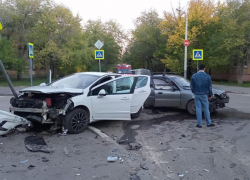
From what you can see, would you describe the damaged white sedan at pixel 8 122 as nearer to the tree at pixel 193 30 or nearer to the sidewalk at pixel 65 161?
the sidewalk at pixel 65 161

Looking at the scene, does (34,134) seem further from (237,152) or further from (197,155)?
(237,152)

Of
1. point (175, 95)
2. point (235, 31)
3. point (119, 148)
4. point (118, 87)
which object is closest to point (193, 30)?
point (235, 31)

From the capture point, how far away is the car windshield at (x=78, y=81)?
671cm

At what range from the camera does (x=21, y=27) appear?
91.2ft

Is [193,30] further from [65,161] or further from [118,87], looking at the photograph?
[65,161]

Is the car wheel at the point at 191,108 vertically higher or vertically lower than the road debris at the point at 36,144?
higher

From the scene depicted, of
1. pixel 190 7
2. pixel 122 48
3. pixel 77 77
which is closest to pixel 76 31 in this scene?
pixel 190 7

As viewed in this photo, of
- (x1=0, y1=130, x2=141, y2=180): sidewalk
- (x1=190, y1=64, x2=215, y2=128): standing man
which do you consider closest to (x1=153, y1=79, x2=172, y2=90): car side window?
(x1=190, y1=64, x2=215, y2=128): standing man

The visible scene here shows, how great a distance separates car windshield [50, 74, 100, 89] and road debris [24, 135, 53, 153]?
1753 millimetres

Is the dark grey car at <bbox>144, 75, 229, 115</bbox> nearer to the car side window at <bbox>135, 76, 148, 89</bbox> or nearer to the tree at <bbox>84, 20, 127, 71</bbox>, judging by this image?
the car side window at <bbox>135, 76, 148, 89</bbox>

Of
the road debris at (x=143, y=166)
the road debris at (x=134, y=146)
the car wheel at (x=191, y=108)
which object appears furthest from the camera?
the car wheel at (x=191, y=108)

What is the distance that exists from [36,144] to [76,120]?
1.23m

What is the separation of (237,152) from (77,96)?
3.80 metres

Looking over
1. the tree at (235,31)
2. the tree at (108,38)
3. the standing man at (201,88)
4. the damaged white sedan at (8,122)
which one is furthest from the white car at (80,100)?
the tree at (108,38)
